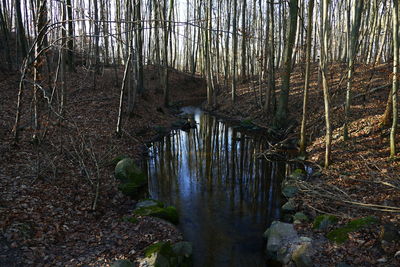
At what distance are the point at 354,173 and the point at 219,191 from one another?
4930 millimetres

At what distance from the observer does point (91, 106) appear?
54.4ft

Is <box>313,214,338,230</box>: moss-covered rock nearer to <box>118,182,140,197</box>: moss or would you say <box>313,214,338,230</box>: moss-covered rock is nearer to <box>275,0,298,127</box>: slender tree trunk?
<box>118,182,140,197</box>: moss

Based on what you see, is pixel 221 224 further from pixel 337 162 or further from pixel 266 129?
pixel 266 129

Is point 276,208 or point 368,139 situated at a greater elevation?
point 368,139

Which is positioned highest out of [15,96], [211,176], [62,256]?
[15,96]

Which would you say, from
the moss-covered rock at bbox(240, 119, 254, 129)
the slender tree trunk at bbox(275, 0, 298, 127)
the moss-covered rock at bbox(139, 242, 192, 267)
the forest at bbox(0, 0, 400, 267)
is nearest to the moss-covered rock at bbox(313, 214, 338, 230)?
the forest at bbox(0, 0, 400, 267)

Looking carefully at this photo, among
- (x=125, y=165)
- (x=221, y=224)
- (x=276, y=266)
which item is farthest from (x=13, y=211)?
(x=276, y=266)

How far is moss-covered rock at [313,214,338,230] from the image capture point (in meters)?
6.78

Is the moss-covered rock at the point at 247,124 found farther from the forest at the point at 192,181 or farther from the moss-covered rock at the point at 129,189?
the moss-covered rock at the point at 129,189

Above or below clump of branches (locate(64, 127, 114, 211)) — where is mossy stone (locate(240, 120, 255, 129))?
below

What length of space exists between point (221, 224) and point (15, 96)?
45.3 feet

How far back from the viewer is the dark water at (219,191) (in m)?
6.90

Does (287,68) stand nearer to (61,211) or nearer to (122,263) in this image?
(61,211)

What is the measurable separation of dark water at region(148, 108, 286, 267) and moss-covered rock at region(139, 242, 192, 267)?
359mm
